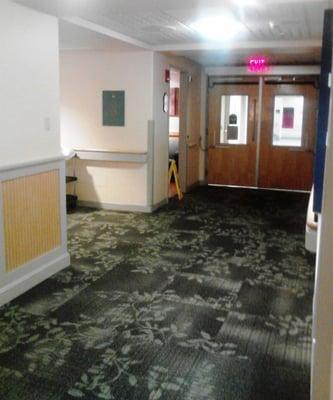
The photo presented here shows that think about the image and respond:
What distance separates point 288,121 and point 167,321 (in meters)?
6.11

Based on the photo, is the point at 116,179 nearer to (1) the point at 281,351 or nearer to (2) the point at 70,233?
(2) the point at 70,233

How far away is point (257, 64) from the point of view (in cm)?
770

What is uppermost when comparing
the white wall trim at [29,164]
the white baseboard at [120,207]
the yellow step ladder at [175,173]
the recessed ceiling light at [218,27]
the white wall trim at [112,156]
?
the recessed ceiling light at [218,27]

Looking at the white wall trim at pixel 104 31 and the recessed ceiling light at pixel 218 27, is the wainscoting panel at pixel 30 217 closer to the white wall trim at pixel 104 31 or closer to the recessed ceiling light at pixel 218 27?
the white wall trim at pixel 104 31

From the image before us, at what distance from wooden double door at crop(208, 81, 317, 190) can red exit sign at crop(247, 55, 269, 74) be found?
0.33m

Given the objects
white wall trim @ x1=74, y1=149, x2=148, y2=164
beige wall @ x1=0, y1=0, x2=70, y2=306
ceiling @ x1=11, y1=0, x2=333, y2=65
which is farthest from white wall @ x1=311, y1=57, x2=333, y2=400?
white wall trim @ x1=74, y1=149, x2=148, y2=164

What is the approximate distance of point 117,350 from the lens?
2.88 metres

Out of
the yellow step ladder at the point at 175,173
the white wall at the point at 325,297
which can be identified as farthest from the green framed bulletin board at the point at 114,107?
the white wall at the point at 325,297

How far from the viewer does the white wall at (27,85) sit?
11.1 feet

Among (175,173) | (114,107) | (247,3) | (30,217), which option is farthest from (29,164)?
(175,173)

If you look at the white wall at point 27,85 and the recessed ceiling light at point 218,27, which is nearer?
the white wall at point 27,85

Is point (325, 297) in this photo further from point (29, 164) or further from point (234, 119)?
point (234, 119)

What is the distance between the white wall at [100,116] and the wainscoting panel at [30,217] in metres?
2.52

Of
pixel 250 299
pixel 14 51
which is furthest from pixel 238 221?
pixel 14 51
